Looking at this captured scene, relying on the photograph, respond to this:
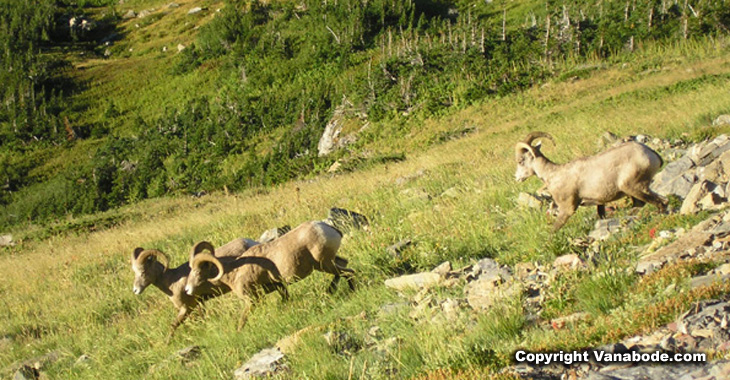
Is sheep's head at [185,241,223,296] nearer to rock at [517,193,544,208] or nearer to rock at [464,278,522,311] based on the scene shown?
rock at [464,278,522,311]

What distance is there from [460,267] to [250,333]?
2471mm

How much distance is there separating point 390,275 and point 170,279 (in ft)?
9.13

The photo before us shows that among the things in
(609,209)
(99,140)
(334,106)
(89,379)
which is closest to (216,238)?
(89,379)

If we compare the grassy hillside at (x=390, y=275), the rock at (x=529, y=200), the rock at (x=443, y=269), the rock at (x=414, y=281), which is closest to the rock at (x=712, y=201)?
the grassy hillside at (x=390, y=275)

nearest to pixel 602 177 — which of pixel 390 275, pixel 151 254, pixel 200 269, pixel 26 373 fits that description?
pixel 390 275

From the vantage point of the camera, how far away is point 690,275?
4.93 meters

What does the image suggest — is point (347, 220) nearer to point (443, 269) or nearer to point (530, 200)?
point (530, 200)

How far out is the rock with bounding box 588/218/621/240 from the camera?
276 inches

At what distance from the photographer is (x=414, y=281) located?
6.87 m

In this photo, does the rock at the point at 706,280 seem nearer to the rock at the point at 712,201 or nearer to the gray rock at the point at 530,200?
the rock at the point at 712,201

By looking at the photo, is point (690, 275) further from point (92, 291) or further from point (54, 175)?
point (54, 175)

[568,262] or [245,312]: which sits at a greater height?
[568,262]

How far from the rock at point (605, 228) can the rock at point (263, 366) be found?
373 cm

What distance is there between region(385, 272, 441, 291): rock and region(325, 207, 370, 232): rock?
3254mm
